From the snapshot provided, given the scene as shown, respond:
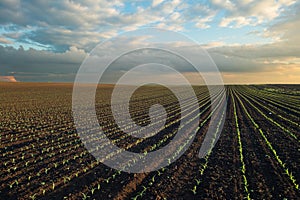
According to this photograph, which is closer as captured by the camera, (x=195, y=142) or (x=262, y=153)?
(x=262, y=153)

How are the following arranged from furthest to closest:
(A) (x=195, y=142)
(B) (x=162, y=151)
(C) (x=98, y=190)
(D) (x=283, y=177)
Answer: (A) (x=195, y=142) < (B) (x=162, y=151) < (D) (x=283, y=177) < (C) (x=98, y=190)

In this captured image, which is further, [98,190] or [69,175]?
[69,175]

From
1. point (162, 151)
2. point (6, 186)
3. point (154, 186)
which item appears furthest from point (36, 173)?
point (162, 151)

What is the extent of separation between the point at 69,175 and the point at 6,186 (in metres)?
1.80

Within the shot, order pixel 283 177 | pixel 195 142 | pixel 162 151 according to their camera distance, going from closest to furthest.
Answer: pixel 283 177 < pixel 162 151 < pixel 195 142

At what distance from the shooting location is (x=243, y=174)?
26.6ft

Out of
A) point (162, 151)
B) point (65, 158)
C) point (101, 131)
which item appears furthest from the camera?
point (101, 131)

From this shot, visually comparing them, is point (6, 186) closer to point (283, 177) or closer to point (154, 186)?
point (154, 186)

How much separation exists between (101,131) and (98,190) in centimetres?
775

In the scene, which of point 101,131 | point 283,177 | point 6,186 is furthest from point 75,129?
point 283,177

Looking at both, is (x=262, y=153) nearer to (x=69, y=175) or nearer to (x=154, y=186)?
(x=154, y=186)

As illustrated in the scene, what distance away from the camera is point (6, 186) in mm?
7289

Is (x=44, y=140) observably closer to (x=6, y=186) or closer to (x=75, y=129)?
(x=75, y=129)

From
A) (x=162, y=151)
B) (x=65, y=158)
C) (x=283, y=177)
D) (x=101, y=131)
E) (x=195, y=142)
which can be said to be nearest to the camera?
(x=283, y=177)
